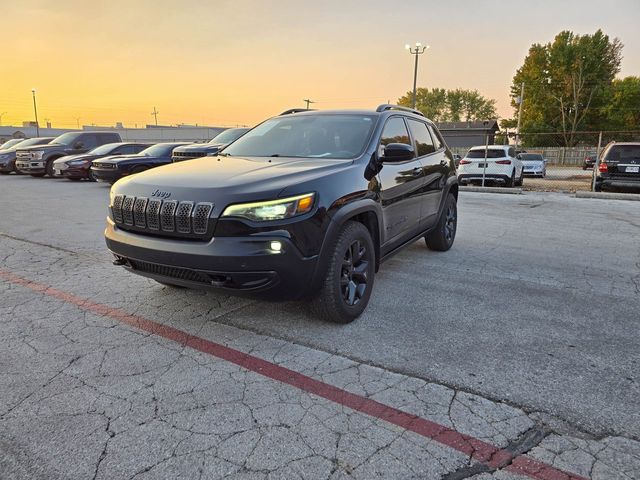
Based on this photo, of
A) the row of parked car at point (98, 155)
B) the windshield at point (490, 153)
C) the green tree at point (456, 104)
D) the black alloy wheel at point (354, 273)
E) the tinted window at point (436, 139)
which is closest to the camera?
the black alloy wheel at point (354, 273)

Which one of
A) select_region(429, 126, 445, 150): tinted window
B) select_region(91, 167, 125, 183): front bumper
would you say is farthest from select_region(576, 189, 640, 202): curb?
select_region(91, 167, 125, 183): front bumper

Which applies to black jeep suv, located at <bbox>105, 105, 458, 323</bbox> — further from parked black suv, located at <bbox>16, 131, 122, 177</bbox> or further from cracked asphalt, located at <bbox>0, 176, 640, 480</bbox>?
parked black suv, located at <bbox>16, 131, 122, 177</bbox>

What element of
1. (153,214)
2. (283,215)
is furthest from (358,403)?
(153,214)

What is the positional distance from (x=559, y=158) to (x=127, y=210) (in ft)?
124

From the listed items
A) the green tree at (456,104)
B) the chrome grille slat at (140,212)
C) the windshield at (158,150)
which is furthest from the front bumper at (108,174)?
the green tree at (456,104)

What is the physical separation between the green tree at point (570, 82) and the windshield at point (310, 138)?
4924 centimetres

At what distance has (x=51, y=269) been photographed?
17.1 ft

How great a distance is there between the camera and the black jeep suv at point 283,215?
120 inches

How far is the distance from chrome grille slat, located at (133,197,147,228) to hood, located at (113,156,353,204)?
57 millimetres

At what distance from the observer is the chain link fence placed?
1730 centimetres

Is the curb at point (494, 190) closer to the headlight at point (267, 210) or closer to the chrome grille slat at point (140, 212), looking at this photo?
the headlight at point (267, 210)

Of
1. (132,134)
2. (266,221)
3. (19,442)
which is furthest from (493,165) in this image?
(132,134)

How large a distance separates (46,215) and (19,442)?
25.3 ft

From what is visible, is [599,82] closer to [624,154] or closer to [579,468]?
[624,154]
